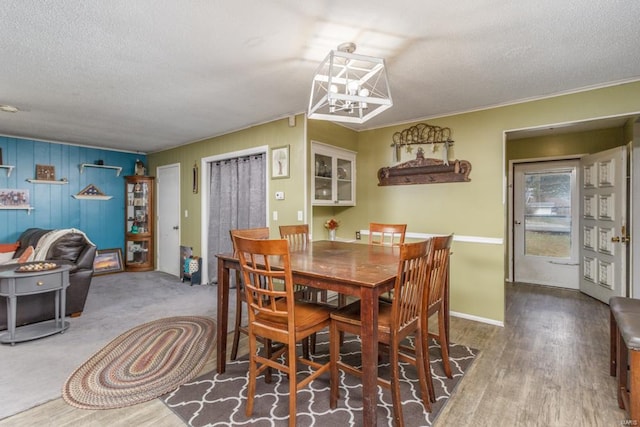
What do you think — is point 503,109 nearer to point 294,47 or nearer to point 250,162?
point 294,47

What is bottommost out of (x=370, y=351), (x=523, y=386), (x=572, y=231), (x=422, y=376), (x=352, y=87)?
(x=523, y=386)

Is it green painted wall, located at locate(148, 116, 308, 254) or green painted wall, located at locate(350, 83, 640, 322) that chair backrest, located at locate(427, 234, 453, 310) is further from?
green painted wall, located at locate(148, 116, 308, 254)

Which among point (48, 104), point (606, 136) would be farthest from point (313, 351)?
point (606, 136)

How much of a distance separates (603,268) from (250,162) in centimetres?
474

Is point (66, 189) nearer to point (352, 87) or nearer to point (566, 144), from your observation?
point (352, 87)

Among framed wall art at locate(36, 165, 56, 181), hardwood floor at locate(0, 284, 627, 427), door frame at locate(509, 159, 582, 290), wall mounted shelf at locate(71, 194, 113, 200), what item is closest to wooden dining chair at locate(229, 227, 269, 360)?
hardwood floor at locate(0, 284, 627, 427)

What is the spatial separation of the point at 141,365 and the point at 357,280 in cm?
196

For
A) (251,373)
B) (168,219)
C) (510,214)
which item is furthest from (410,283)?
(168,219)

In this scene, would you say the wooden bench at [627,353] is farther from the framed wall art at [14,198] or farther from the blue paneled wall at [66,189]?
the framed wall art at [14,198]

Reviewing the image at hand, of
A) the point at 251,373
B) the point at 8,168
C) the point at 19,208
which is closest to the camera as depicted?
the point at 251,373

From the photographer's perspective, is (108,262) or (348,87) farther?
(108,262)

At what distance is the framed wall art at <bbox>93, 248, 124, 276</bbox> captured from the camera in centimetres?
554

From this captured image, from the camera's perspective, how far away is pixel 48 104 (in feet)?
10.9

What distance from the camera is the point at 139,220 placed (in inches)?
237
